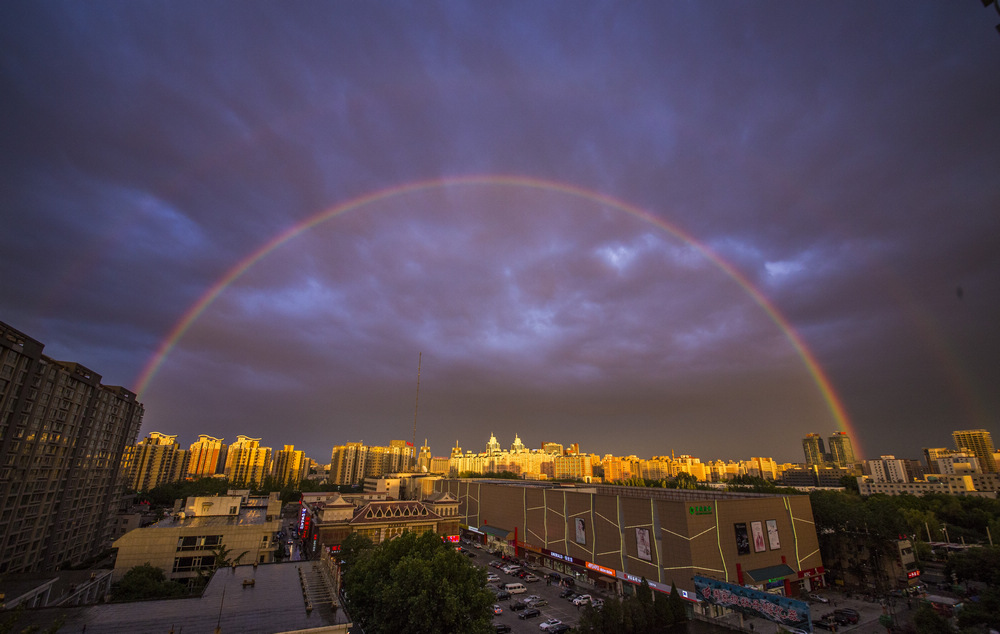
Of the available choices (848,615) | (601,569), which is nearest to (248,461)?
(601,569)

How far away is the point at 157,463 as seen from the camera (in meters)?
134

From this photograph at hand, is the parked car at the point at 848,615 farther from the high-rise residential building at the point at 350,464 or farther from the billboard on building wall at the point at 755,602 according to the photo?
the high-rise residential building at the point at 350,464

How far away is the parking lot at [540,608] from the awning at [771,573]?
576 inches

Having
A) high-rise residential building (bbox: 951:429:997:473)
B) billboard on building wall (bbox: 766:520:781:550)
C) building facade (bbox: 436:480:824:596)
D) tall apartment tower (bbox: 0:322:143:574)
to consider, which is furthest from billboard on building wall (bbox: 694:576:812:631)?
high-rise residential building (bbox: 951:429:997:473)

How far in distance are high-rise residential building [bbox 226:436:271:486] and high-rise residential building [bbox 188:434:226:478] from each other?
11.2m

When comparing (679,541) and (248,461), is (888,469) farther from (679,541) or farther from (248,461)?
(248,461)

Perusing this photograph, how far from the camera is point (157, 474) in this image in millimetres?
133875

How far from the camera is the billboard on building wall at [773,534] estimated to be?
4312cm

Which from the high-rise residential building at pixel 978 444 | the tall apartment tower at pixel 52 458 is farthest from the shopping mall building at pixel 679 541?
the high-rise residential building at pixel 978 444

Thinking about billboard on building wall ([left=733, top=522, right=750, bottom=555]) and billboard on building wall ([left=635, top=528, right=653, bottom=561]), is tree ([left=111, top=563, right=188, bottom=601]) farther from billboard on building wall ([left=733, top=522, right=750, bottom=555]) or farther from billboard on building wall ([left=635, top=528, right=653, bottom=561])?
billboard on building wall ([left=733, top=522, right=750, bottom=555])

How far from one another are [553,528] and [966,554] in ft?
135

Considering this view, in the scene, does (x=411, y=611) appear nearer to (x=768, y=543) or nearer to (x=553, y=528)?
(x=553, y=528)

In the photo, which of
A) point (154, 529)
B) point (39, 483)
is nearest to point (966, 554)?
point (154, 529)

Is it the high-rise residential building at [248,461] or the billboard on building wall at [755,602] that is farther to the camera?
the high-rise residential building at [248,461]
